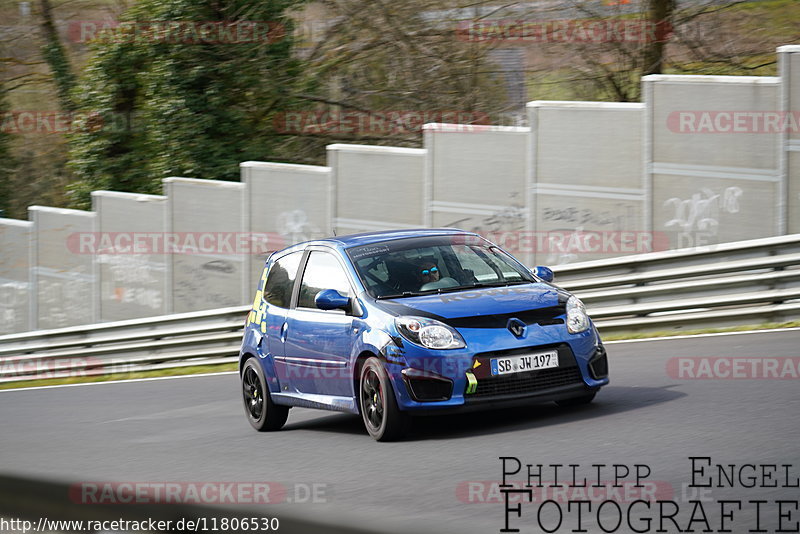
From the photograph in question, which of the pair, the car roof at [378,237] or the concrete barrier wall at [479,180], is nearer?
the car roof at [378,237]

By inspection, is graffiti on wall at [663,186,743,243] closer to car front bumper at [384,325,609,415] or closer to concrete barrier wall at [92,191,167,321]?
car front bumper at [384,325,609,415]

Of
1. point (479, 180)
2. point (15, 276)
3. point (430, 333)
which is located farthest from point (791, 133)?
point (15, 276)

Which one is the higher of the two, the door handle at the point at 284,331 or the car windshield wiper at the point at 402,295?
the car windshield wiper at the point at 402,295

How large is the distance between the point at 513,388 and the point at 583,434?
0.63 meters

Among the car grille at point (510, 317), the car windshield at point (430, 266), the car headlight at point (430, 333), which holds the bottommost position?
the car headlight at point (430, 333)

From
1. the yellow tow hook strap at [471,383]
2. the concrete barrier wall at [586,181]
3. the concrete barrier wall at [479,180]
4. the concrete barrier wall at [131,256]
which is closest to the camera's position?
the yellow tow hook strap at [471,383]

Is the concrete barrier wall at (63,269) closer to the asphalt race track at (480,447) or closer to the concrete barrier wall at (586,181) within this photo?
the concrete barrier wall at (586,181)

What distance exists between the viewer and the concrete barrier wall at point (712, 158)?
1509 cm

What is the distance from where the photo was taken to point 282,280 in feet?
36.4

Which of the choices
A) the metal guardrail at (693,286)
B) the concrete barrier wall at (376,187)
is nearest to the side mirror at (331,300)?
the metal guardrail at (693,286)

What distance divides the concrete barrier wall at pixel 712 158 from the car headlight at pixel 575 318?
644cm

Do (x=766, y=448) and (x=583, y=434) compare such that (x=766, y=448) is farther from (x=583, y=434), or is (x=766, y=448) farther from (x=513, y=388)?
(x=513, y=388)

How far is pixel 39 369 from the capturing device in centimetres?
2586

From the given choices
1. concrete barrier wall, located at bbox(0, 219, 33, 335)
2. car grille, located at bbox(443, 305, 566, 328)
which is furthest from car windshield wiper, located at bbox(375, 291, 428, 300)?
concrete barrier wall, located at bbox(0, 219, 33, 335)
